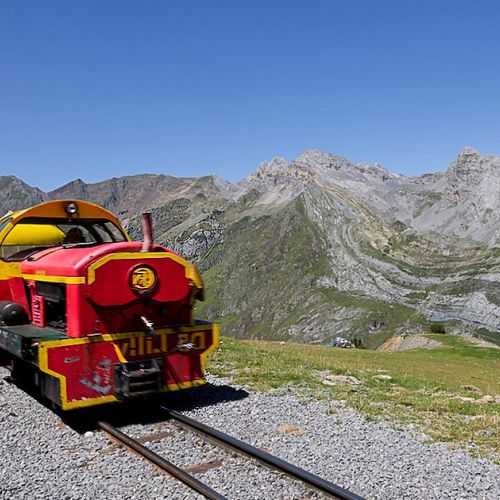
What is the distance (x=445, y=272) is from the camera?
169m

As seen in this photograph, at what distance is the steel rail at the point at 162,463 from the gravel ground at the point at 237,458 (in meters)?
0.11

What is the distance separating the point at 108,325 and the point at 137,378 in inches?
42.4

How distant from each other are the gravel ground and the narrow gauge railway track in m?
0.12

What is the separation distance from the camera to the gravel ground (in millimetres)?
7219

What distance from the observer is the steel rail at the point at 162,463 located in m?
6.85

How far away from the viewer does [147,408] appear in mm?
10852

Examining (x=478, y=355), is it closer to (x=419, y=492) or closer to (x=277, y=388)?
(x=277, y=388)

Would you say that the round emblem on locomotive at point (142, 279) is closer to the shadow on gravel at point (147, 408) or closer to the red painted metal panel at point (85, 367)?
the red painted metal panel at point (85, 367)

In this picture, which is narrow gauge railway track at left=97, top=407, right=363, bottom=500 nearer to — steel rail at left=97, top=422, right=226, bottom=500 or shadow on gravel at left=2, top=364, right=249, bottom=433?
steel rail at left=97, top=422, right=226, bottom=500

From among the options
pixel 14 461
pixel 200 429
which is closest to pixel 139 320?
pixel 200 429

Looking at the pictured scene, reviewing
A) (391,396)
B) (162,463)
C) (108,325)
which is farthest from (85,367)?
(391,396)

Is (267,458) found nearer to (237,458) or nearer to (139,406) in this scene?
(237,458)

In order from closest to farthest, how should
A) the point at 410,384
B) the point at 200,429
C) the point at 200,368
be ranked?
the point at 200,429, the point at 200,368, the point at 410,384

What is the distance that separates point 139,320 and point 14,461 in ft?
10.1
